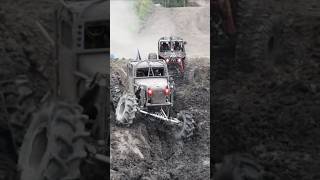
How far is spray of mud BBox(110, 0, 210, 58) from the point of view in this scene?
407 centimetres

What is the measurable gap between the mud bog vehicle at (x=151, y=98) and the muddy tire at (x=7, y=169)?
865 millimetres

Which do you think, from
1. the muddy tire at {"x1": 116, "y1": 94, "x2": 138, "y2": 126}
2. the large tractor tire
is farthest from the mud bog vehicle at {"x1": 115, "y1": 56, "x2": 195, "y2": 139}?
the large tractor tire

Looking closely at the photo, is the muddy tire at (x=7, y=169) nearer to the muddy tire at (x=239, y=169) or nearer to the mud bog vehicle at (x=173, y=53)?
the mud bog vehicle at (x=173, y=53)

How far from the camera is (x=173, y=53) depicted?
4102 millimetres

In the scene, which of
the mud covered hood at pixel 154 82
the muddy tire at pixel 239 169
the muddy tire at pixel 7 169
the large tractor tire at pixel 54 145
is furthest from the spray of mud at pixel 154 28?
the muddy tire at pixel 7 169

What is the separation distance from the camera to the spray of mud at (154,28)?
4.07 m

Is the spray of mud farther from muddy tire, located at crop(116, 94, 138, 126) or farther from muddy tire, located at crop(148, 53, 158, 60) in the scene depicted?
muddy tire, located at crop(116, 94, 138, 126)

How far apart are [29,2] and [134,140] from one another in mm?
1277

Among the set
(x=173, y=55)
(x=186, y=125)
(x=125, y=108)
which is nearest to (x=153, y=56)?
(x=173, y=55)

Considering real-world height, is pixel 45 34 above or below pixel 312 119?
above

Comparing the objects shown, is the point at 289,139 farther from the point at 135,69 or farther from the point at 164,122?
the point at 135,69

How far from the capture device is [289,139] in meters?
4.20

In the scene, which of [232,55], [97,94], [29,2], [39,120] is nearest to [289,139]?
[232,55]

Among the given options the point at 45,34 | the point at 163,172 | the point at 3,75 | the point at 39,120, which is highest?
the point at 45,34
